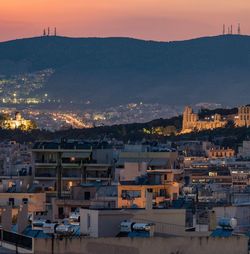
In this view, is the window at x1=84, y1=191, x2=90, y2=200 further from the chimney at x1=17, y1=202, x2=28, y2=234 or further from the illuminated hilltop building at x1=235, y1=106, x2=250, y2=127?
the illuminated hilltop building at x1=235, y1=106, x2=250, y2=127

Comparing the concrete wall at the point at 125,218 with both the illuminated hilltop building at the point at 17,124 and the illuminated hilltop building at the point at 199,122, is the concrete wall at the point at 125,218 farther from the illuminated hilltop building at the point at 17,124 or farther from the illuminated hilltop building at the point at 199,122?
the illuminated hilltop building at the point at 199,122

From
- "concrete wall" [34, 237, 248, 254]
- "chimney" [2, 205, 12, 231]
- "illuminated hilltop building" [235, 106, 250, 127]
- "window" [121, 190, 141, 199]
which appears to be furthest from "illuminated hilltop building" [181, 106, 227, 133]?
"concrete wall" [34, 237, 248, 254]

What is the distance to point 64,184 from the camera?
51844 millimetres

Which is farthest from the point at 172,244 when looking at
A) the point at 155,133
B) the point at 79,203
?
the point at 155,133

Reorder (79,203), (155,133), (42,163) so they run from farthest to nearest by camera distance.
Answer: (155,133), (42,163), (79,203)

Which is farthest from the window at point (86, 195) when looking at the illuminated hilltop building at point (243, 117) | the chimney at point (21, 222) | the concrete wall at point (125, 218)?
the illuminated hilltop building at point (243, 117)

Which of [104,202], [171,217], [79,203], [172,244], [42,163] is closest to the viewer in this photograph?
[172,244]

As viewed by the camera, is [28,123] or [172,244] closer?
[172,244]

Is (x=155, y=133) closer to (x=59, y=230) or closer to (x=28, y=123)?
(x=28, y=123)

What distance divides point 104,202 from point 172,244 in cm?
1222

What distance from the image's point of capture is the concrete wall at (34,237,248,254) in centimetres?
2091

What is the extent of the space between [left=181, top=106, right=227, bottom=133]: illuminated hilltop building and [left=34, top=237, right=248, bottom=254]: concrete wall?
137416mm

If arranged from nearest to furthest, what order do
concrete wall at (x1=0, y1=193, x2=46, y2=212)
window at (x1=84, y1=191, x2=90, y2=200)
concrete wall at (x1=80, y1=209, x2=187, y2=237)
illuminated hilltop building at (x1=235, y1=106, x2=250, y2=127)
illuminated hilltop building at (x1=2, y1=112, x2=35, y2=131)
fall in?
concrete wall at (x1=80, y1=209, x2=187, y2=237) < window at (x1=84, y1=191, x2=90, y2=200) < concrete wall at (x1=0, y1=193, x2=46, y2=212) < illuminated hilltop building at (x1=2, y1=112, x2=35, y2=131) < illuminated hilltop building at (x1=235, y1=106, x2=250, y2=127)

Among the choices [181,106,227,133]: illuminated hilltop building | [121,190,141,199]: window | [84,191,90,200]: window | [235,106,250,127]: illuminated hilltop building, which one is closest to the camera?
[121,190,141,199]: window
